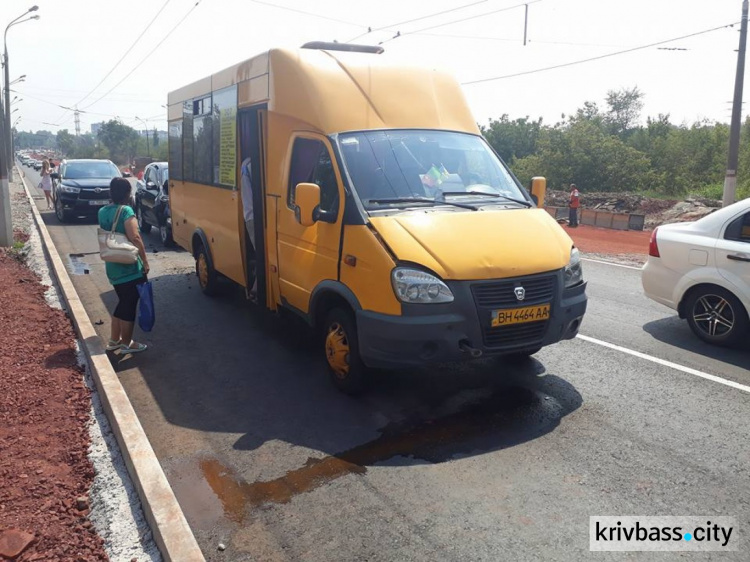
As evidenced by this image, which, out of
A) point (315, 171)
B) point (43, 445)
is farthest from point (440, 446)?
point (43, 445)

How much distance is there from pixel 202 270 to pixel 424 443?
5.64 metres

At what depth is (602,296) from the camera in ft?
32.0

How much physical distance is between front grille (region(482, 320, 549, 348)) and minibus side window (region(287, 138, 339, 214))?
66.1 inches

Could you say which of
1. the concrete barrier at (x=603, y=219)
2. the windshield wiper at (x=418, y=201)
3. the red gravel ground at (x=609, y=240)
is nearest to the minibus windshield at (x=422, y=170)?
the windshield wiper at (x=418, y=201)

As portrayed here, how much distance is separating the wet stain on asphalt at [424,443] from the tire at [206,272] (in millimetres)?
4813

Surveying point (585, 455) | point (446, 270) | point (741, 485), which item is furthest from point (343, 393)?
point (741, 485)

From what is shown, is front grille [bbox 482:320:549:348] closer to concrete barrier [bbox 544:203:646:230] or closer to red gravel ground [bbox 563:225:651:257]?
red gravel ground [bbox 563:225:651:257]

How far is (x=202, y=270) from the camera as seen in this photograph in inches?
364

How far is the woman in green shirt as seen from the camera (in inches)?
247

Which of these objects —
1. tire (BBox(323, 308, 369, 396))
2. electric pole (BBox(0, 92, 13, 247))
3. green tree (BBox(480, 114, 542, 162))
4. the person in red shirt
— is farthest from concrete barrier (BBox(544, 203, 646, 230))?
green tree (BBox(480, 114, 542, 162))

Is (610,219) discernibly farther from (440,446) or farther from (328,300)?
(440,446)

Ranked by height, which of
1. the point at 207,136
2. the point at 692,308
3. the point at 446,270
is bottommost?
the point at 692,308

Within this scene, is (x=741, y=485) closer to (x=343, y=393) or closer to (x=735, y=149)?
(x=343, y=393)

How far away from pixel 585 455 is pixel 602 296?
229 inches
